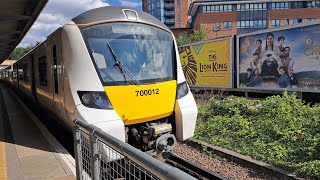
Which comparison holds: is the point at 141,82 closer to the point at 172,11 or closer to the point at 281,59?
the point at 281,59

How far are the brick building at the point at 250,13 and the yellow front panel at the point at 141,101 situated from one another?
6456 centimetres

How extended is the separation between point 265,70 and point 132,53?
29.0 feet

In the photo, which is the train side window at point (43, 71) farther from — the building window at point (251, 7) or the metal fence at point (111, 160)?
the building window at point (251, 7)

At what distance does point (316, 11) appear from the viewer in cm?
6894

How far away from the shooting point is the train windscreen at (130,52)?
5.45 meters

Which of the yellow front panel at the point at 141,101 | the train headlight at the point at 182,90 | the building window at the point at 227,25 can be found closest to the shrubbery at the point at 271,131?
the train headlight at the point at 182,90

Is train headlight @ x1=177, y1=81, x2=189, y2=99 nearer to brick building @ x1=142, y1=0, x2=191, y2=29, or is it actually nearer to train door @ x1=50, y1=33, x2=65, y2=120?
train door @ x1=50, y1=33, x2=65, y2=120

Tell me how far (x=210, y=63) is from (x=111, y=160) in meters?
14.0

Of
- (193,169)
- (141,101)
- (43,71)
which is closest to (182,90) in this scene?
(141,101)

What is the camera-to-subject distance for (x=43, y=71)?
8.07m

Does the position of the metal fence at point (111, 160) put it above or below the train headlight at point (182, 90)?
below

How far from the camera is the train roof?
218 inches

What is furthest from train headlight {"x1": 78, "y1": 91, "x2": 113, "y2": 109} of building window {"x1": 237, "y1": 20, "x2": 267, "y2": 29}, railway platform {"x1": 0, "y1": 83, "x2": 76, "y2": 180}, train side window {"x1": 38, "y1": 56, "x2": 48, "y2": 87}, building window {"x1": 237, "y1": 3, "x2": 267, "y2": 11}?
building window {"x1": 237, "y1": 20, "x2": 267, "y2": 29}

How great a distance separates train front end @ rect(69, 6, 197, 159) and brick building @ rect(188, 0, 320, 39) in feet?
211
